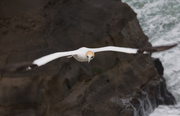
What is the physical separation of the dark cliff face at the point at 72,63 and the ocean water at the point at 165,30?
141 centimetres

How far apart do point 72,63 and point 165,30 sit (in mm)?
8303

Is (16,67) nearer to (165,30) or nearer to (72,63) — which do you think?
(72,63)

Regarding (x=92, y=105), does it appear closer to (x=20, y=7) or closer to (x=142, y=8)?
(x=20, y=7)

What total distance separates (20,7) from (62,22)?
947mm

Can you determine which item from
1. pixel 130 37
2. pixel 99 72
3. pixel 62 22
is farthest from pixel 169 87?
pixel 62 22

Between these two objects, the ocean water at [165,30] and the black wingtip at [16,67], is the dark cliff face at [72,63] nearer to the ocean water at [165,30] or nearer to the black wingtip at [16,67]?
the black wingtip at [16,67]

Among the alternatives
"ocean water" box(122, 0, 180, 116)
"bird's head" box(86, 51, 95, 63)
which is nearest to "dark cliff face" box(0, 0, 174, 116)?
"bird's head" box(86, 51, 95, 63)

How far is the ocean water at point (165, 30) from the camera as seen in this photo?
11281 millimetres

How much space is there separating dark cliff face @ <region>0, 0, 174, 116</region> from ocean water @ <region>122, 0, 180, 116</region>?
4.62 ft

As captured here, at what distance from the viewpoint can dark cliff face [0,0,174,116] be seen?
302 inches

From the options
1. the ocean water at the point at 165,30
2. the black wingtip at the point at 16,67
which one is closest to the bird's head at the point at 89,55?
the black wingtip at the point at 16,67

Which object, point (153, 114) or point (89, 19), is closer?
point (89, 19)

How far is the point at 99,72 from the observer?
8.69 m

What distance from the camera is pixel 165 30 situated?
1575cm
